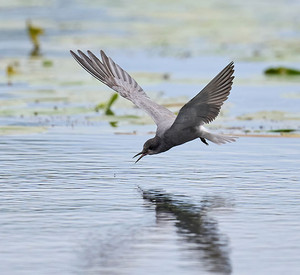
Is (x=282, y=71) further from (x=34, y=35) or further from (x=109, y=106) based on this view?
(x=34, y=35)

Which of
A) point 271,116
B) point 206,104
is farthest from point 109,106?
point 206,104

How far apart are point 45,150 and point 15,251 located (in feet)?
13.5

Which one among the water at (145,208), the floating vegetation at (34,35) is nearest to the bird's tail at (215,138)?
the water at (145,208)

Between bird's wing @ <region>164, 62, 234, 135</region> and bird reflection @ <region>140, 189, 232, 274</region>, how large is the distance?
686 mm

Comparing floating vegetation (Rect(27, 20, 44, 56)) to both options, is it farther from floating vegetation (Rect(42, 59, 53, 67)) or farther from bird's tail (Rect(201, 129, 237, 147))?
bird's tail (Rect(201, 129, 237, 147))

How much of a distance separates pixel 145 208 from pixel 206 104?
1.31 metres

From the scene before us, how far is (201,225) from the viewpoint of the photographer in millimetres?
7484

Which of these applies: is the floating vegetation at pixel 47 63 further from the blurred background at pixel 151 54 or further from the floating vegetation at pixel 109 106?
the floating vegetation at pixel 109 106

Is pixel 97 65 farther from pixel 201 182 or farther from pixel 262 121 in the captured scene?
pixel 262 121

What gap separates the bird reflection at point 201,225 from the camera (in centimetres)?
646

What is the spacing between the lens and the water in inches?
254

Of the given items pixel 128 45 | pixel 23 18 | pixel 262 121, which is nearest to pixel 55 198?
pixel 262 121

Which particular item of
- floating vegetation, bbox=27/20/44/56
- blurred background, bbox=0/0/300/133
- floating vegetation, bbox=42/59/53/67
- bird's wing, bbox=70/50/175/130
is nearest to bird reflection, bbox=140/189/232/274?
bird's wing, bbox=70/50/175/130

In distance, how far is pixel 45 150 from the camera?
10.7m
